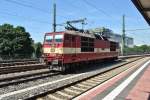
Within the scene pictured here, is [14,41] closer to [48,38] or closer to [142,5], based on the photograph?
[48,38]

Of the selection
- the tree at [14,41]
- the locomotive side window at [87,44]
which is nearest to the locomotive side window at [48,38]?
the locomotive side window at [87,44]

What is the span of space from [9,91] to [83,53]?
12511 mm

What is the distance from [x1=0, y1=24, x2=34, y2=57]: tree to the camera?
5850cm

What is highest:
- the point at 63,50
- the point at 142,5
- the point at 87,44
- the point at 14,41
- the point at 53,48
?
the point at 14,41

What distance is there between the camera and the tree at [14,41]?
5850 cm

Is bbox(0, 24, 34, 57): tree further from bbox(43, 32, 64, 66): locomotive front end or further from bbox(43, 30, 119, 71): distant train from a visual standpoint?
bbox(43, 32, 64, 66): locomotive front end

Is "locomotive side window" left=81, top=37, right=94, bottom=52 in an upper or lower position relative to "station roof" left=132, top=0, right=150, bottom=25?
lower

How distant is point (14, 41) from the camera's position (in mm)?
60406

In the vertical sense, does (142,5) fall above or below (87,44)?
above

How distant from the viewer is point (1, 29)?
218 ft

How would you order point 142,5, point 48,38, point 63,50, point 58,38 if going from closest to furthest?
point 142,5, point 63,50, point 58,38, point 48,38

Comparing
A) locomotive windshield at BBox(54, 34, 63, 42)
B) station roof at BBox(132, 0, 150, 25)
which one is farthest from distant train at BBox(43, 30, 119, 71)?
station roof at BBox(132, 0, 150, 25)

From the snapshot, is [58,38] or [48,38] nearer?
[58,38]

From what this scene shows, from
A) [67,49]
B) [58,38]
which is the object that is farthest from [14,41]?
[67,49]
